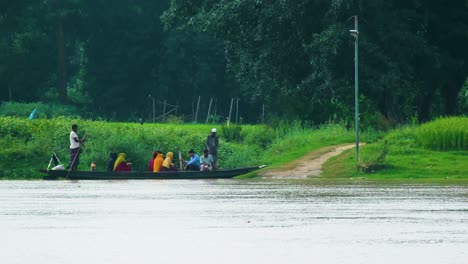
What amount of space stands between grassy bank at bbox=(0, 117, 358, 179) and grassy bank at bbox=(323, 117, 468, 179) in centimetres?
367

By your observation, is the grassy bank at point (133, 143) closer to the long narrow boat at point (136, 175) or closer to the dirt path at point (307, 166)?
the dirt path at point (307, 166)

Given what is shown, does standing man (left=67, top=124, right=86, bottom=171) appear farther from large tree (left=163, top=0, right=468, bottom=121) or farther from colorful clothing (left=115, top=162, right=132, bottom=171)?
large tree (left=163, top=0, right=468, bottom=121)

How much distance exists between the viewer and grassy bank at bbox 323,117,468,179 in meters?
43.1

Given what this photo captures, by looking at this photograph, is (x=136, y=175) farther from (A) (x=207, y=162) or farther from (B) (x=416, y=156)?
(B) (x=416, y=156)

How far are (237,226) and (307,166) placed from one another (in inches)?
1033

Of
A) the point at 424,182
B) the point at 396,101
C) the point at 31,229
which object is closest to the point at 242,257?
the point at 31,229

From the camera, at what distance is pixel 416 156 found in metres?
45.4

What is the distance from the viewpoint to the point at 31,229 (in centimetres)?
2016

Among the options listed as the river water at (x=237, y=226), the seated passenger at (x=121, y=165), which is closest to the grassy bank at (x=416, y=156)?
the seated passenger at (x=121, y=165)

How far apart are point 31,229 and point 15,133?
111 ft

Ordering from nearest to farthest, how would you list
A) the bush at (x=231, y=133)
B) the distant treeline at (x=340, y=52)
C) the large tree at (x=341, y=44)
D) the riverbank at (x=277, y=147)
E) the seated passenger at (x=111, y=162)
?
the riverbank at (x=277, y=147)
the seated passenger at (x=111, y=162)
the large tree at (x=341, y=44)
the distant treeline at (x=340, y=52)
the bush at (x=231, y=133)

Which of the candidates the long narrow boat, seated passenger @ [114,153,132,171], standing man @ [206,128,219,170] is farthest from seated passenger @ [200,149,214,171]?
seated passenger @ [114,153,132,171]

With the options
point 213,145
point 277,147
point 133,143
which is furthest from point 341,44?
point 133,143

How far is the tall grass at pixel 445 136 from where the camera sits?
1842 inches
